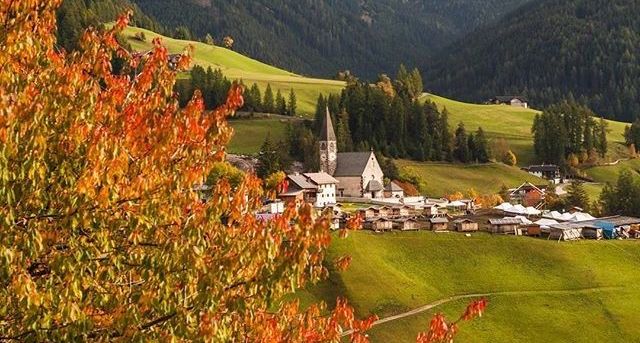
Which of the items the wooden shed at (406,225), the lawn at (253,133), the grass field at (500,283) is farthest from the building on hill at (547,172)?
the wooden shed at (406,225)

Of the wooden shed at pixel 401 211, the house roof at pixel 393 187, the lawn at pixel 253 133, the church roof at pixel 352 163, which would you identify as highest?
the lawn at pixel 253 133

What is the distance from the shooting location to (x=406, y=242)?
9238cm

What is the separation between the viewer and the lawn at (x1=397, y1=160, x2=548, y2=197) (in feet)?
500

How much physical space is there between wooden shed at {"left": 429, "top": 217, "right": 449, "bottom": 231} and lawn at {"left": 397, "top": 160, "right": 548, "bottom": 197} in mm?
49521

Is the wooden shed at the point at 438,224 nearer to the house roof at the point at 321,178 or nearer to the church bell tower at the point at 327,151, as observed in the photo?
the house roof at the point at 321,178

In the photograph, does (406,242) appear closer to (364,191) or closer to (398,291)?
(398,291)

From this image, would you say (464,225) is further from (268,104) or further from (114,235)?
(268,104)

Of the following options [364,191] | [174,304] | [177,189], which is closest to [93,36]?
[177,189]

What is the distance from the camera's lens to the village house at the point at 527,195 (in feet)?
471

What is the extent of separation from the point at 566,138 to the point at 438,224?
99.5 meters

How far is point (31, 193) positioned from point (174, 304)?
12.6 feet

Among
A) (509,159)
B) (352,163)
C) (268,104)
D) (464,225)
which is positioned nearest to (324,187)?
(352,163)

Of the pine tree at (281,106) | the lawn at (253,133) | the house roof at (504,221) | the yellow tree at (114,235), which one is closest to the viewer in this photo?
the yellow tree at (114,235)

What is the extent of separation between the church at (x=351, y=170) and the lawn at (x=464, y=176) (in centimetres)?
1328
